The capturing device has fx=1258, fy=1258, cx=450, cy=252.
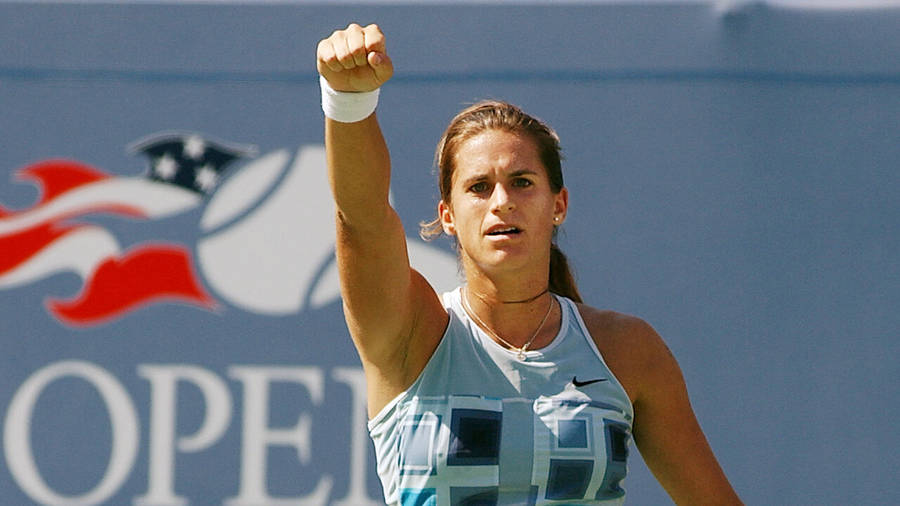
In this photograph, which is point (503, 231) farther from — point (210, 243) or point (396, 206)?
point (210, 243)

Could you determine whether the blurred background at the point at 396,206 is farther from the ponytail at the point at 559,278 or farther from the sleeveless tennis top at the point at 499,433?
the sleeveless tennis top at the point at 499,433

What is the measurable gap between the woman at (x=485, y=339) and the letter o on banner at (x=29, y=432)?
2294 millimetres

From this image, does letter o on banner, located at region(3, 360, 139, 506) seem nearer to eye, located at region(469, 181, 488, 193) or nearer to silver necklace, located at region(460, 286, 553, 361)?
silver necklace, located at region(460, 286, 553, 361)

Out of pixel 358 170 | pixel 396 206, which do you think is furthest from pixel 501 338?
pixel 396 206

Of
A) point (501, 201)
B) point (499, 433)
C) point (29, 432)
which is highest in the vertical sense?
point (501, 201)

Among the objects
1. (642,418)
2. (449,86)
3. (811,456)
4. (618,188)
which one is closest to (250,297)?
(449,86)

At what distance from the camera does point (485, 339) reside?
1961 millimetres

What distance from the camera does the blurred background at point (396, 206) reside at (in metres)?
4.02

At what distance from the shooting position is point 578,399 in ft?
6.22

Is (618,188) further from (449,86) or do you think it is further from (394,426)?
(394,426)

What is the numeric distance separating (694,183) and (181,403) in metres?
1.79

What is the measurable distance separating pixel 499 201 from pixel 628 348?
1.13ft

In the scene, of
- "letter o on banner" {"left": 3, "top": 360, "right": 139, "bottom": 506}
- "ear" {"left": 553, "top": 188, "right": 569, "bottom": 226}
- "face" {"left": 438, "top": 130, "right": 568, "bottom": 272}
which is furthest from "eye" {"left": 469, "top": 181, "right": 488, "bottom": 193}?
"letter o on banner" {"left": 3, "top": 360, "right": 139, "bottom": 506}

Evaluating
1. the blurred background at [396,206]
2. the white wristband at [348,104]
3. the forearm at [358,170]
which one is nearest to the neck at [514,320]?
the forearm at [358,170]
